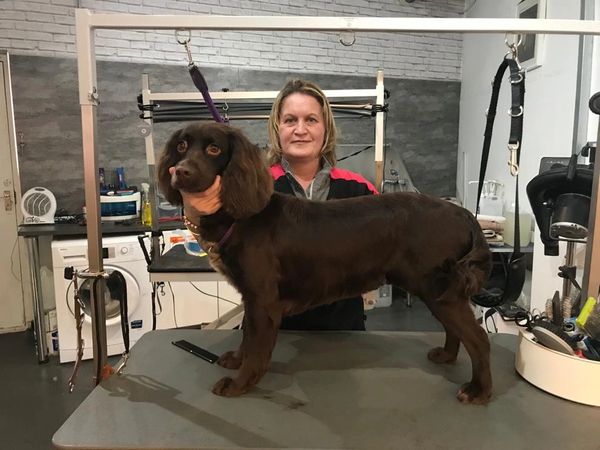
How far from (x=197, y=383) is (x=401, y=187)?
3.74 meters

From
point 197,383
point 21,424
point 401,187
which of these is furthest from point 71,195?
point 197,383

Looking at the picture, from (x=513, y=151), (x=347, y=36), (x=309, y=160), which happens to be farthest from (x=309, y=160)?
(x=513, y=151)

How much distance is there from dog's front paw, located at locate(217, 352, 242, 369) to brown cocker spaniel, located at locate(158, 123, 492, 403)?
152mm

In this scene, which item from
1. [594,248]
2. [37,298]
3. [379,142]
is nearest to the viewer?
[594,248]

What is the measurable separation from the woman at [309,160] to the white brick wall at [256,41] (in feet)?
7.38

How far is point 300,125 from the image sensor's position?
177cm

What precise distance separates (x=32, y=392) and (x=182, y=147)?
286 centimetres

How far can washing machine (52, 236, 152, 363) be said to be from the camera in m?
3.53

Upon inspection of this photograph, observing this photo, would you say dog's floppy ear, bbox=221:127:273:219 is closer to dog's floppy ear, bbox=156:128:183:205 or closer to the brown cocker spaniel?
the brown cocker spaniel

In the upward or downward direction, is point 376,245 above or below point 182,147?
below

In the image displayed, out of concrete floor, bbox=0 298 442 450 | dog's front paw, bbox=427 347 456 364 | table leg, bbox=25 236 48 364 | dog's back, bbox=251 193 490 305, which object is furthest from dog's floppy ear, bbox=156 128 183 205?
table leg, bbox=25 236 48 364

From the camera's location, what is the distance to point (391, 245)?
128 centimetres

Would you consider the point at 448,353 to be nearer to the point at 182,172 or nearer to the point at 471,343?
the point at 471,343

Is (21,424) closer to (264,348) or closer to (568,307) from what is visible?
(264,348)
